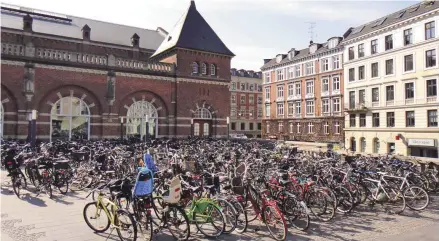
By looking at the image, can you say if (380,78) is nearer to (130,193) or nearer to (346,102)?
(346,102)

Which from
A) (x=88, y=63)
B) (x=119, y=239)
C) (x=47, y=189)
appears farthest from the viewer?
(x=88, y=63)

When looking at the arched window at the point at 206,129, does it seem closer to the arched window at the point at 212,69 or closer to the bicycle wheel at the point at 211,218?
the arched window at the point at 212,69

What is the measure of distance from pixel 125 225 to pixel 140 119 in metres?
20.2

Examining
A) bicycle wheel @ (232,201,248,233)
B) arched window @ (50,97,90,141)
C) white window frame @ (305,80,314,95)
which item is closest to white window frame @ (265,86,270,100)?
white window frame @ (305,80,314,95)

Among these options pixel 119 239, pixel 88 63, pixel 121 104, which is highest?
pixel 88 63

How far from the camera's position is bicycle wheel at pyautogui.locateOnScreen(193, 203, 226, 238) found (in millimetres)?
5955

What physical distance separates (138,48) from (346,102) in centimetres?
2365

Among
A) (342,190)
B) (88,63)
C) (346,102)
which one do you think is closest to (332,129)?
(346,102)

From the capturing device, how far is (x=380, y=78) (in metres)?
33.0

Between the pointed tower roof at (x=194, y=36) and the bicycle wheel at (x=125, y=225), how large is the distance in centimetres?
2230

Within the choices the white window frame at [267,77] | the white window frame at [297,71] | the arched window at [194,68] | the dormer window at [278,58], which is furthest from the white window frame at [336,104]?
the arched window at [194,68]

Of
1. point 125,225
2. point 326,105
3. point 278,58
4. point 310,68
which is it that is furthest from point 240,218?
point 278,58

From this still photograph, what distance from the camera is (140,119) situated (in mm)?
25344

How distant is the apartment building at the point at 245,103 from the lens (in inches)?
2436
